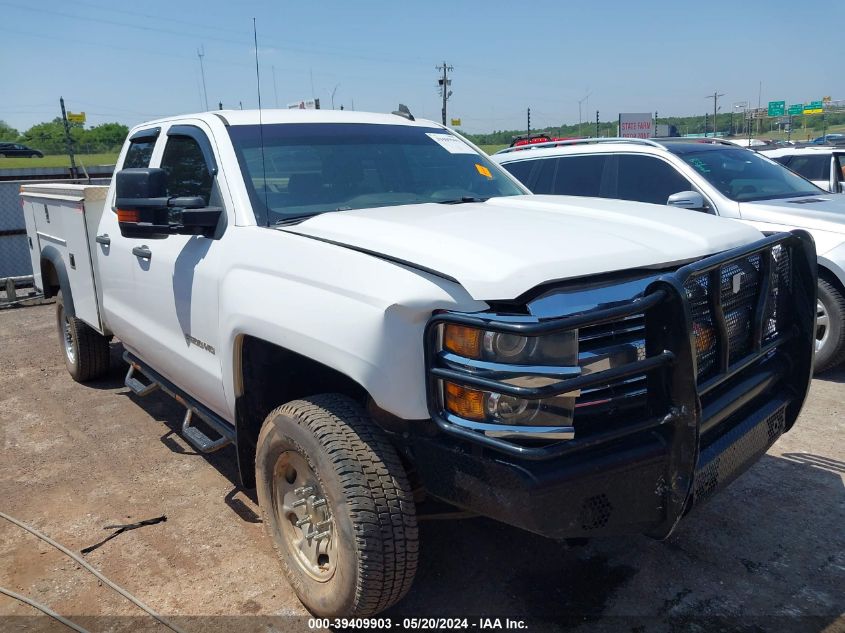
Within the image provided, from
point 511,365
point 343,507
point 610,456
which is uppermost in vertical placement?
point 511,365

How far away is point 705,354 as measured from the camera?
8.63 feet

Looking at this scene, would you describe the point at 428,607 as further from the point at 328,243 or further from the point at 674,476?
the point at 328,243

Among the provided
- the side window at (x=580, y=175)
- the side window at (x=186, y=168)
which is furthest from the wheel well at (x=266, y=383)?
the side window at (x=580, y=175)

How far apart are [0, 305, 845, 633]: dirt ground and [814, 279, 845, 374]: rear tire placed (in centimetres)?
116

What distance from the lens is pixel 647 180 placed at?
22.3 feet

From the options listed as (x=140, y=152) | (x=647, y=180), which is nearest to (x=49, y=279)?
(x=140, y=152)

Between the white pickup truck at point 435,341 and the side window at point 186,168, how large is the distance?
2 centimetres

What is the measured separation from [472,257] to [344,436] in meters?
0.79

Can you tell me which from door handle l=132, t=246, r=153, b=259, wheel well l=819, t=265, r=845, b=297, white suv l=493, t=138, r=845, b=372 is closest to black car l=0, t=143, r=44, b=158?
white suv l=493, t=138, r=845, b=372

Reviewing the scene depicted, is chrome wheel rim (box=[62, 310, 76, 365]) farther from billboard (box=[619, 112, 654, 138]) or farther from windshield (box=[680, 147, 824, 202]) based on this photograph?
billboard (box=[619, 112, 654, 138])

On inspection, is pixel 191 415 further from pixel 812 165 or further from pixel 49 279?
pixel 812 165

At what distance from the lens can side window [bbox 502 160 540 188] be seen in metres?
7.72

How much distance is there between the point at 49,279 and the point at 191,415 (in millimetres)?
3070

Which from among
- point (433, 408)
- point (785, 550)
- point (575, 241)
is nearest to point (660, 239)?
point (575, 241)
